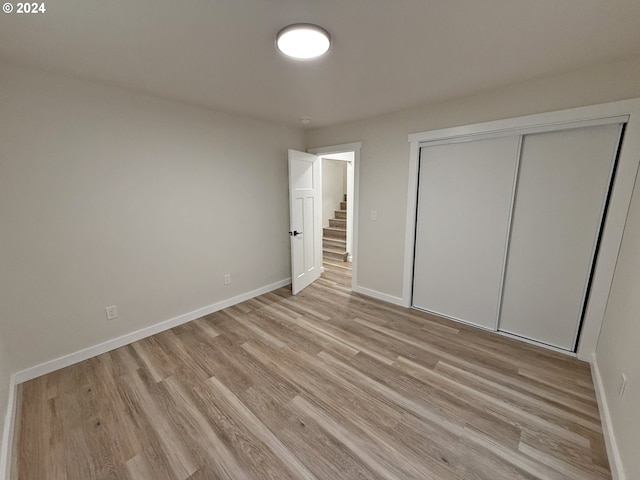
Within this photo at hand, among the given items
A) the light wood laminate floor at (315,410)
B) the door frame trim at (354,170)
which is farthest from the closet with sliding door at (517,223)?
the door frame trim at (354,170)

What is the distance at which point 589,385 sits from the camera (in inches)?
75.4

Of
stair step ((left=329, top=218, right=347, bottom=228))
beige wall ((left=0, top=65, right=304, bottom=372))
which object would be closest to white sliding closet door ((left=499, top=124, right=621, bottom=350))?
beige wall ((left=0, top=65, right=304, bottom=372))

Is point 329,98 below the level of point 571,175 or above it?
above

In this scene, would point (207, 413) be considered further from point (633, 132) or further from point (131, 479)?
point (633, 132)

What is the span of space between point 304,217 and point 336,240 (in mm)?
2310

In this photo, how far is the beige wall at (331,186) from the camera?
6.45 m

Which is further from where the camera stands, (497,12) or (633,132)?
(633,132)

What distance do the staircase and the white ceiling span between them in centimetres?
352

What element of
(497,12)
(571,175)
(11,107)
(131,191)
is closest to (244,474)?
(131,191)

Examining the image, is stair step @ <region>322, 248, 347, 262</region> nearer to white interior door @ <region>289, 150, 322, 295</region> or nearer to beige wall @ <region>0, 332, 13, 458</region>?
white interior door @ <region>289, 150, 322, 295</region>

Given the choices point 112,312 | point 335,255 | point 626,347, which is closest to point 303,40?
point 626,347

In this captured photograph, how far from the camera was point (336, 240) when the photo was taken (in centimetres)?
589

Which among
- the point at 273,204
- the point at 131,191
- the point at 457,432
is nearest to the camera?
the point at 457,432

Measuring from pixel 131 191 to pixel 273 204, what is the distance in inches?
64.7
